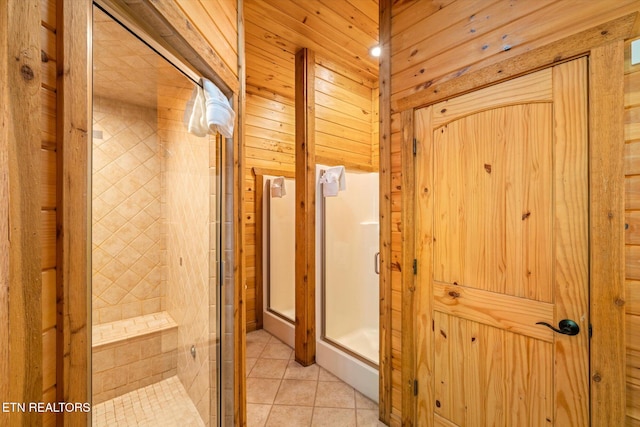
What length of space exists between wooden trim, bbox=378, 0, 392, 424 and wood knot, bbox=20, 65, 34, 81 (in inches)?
63.9

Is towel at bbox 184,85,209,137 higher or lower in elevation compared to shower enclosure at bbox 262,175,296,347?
higher

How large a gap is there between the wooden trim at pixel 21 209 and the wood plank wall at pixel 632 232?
1.76 m

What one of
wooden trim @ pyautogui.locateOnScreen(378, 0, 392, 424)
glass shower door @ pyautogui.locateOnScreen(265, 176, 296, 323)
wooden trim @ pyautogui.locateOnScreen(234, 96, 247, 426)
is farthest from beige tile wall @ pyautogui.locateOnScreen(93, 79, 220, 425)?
glass shower door @ pyautogui.locateOnScreen(265, 176, 296, 323)

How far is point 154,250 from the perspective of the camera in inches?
86.4

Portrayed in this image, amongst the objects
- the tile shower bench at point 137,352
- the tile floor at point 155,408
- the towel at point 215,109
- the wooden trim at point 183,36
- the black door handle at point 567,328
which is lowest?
the tile floor at point 155,408

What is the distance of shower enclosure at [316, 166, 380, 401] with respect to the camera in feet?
8.00

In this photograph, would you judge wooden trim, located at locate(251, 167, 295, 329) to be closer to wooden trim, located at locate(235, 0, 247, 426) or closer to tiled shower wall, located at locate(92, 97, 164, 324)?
tiled shower wall, located at locate(92, 97, 164, 324)

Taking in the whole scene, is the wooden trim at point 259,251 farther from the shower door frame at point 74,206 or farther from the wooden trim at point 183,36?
the shower door frame at point 74,206

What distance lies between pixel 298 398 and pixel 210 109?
2082 mm

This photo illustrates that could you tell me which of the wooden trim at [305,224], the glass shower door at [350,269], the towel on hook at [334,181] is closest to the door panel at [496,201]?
the towel on hook at [334,181]

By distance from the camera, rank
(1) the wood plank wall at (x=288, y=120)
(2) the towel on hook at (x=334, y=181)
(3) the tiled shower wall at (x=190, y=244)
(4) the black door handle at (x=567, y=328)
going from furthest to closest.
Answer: (1) the wood plank wall at (x=288, y=120)
(2) the towel on hook at (x=334, y=181)
(3) the tiled shower wall at (x=190, y=244)
(4) the black door handle at (x=567, y=328)

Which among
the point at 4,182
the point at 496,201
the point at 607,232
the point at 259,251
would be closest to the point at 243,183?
the point at 4,182

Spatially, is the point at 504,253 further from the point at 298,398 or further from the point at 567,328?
the point at 298,398

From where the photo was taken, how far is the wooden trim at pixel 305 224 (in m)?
2.41
